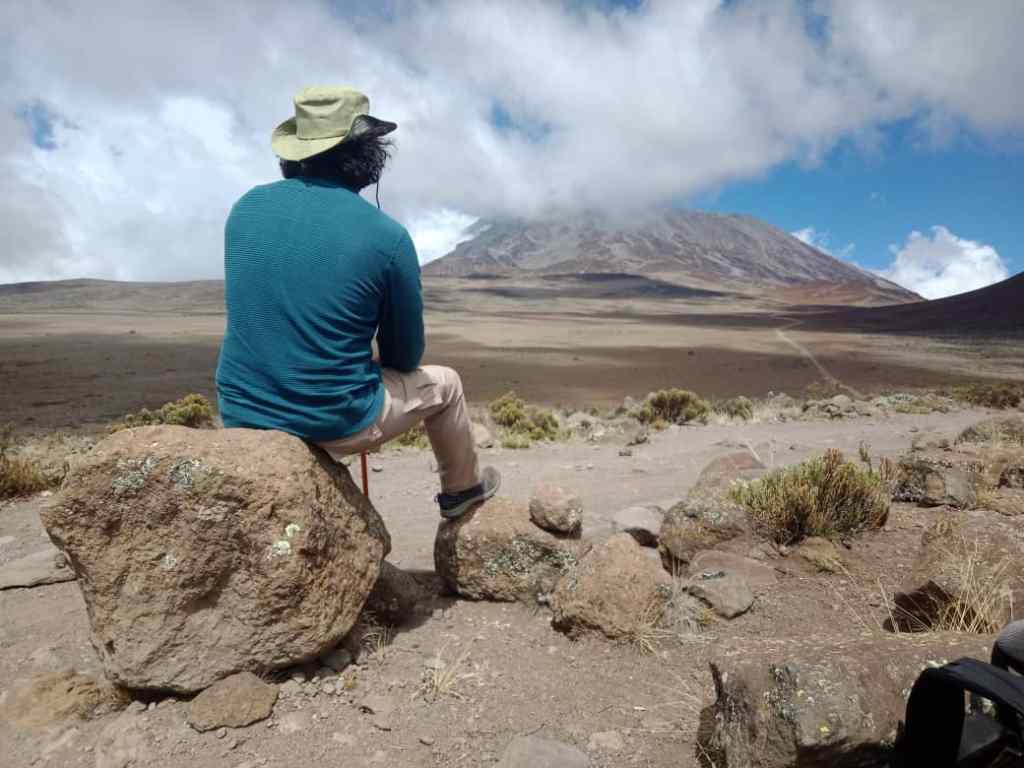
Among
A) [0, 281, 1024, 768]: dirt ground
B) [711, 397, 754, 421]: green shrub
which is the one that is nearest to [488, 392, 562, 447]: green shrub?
[0, 281, 1024, 768]: dirt ground

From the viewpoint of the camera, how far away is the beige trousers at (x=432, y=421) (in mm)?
2730

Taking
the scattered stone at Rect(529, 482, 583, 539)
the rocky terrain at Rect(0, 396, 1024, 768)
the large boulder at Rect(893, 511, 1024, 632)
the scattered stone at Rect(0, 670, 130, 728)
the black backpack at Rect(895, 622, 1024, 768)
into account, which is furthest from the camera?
the scattered stone at Rect(529, 482, 583, 539)

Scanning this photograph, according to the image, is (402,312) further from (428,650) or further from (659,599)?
(659,599)

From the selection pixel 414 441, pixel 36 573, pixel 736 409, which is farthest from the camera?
pixel 736 409

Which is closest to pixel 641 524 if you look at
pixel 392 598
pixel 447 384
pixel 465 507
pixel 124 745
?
pixel 465 507

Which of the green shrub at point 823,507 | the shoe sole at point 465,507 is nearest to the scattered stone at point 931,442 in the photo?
the green shrub at point 823,507

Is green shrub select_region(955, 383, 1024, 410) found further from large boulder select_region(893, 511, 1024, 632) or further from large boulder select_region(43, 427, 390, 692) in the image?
large boulder select_region(43, 427, 390, 692)

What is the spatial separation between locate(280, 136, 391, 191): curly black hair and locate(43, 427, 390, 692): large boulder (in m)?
1.03

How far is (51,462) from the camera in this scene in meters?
6.84

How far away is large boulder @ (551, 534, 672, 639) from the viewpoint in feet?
9.81

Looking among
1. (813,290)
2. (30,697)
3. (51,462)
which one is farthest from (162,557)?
(813,290)

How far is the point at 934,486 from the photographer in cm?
424

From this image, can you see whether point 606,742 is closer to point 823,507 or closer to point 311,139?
point 823,507

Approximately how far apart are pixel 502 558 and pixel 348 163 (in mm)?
1970
